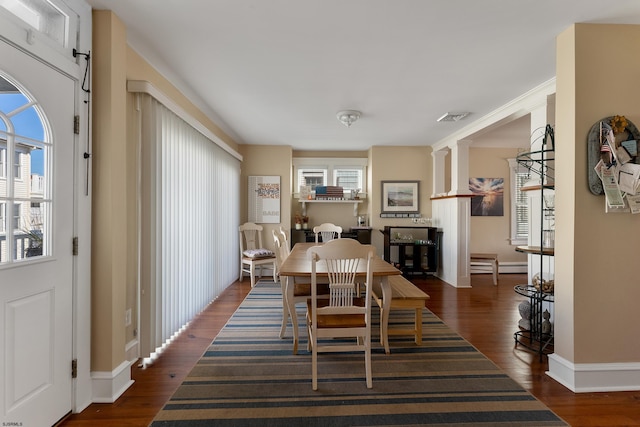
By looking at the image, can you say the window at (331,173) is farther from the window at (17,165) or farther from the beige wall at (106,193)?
the window at (17,165)

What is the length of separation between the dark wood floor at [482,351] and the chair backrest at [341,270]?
1237 millimetres

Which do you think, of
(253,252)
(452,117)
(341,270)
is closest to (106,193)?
(341,270)

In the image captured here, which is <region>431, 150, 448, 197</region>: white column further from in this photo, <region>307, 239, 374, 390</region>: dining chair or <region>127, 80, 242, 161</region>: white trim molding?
<region>127, 80, 242, 161</region>: white trim molding

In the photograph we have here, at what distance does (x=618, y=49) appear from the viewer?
209 cm

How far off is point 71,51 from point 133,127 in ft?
2.18

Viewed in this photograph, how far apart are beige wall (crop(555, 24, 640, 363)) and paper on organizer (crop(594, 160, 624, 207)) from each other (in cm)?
6

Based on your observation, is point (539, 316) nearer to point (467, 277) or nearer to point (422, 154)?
point (467, 277)

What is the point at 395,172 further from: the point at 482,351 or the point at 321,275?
the point at 321,275

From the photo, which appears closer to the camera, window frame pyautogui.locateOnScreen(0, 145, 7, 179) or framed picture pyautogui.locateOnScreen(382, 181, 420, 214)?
window frame pyautogui.locateOnScreen(0, 145, 7, 179)

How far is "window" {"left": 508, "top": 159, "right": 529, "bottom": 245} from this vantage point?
596 centimetres

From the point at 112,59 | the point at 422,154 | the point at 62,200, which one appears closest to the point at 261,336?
the point at 62,200

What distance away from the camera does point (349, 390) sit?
6.70 feet

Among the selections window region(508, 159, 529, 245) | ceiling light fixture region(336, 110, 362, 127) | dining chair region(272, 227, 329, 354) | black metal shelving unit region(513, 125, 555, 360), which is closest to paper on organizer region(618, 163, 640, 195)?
black metal shelving unit region(513, 125, 555, 360)

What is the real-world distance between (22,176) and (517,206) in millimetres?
7099
